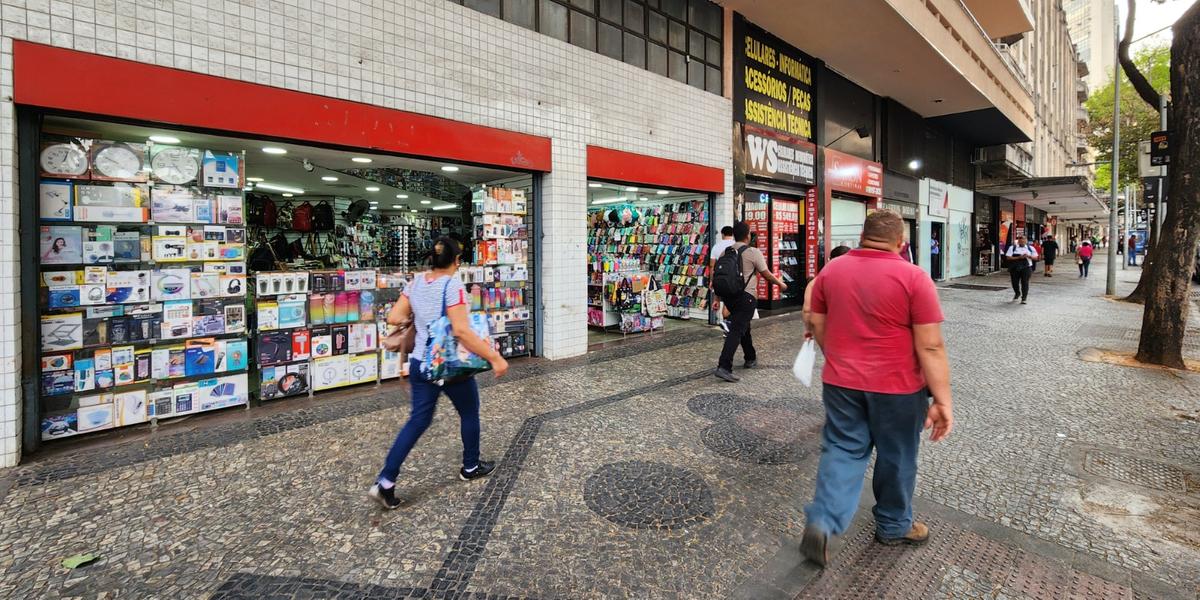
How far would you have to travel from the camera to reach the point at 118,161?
4234 mm

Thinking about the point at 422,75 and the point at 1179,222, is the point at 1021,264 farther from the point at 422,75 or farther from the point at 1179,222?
the point at 422,75

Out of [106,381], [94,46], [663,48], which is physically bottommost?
[106,381]

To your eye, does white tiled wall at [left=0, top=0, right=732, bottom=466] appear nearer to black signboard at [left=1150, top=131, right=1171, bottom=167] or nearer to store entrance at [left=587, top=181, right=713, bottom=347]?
store entrance at [left=587, top=181, right=713, bottom=347]

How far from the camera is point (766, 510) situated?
10.2ft

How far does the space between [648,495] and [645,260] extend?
25.7 feet

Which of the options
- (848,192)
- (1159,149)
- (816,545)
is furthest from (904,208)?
(816,545)

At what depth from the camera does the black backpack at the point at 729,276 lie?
19.3 feet

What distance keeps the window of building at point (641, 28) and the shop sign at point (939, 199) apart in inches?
495

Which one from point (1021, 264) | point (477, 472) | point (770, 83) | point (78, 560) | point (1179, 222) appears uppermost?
point (770, 83)

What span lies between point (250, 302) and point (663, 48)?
7021 mm

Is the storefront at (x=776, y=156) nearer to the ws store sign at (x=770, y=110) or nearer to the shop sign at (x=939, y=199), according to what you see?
the ws store sign at (x=770, y=110)

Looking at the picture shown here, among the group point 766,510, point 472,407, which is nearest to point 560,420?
point 472,407

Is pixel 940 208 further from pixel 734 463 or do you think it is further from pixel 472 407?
pixel 472 407

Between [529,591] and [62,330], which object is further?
[62,330]
